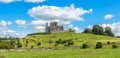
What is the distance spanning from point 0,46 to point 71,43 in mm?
43405

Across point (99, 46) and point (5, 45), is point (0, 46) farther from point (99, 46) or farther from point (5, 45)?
point (99, 46)

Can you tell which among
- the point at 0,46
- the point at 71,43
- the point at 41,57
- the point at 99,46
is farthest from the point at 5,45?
the point at 41,57

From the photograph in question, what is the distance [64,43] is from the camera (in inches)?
7864

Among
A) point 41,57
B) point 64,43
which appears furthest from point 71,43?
point 41,57

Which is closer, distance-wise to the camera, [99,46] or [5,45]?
[99,46]

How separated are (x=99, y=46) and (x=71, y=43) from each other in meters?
50.2

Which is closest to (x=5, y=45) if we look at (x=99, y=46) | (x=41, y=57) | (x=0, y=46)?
(x=0, y=46)

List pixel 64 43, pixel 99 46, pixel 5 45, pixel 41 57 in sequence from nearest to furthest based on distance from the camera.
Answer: pixel 41 57 → pixel 99 46 → pixel 5 45 → pixel 64 43

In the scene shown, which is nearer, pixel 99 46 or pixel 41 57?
pixel 41 57

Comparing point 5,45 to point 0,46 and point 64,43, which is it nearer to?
point 0,46

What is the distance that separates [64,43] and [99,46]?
64202mm

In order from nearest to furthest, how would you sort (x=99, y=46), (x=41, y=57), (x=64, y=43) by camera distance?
(x=41, y=57), (x=99, y=46), (x=64, y=43)

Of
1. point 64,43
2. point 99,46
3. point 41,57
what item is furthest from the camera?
point 64,43

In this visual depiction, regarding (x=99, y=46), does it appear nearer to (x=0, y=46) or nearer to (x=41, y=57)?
(x=0, y=46)
